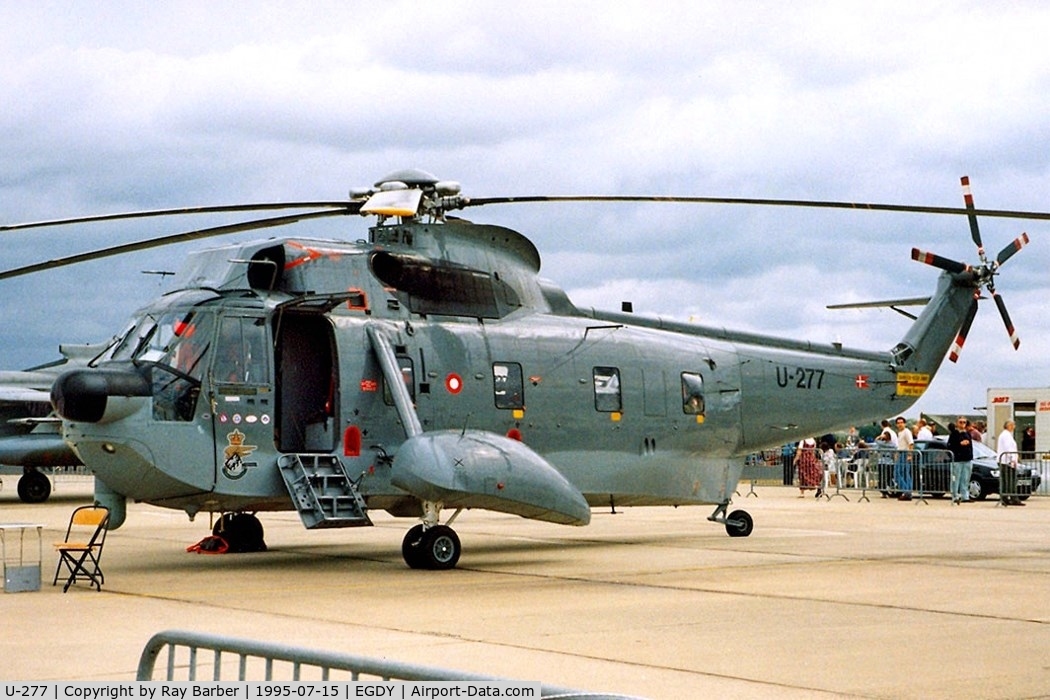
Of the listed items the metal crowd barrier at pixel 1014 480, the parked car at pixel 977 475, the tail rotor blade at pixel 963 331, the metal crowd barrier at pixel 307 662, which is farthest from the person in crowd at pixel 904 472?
the metal crowd barrier at pixel 307 662

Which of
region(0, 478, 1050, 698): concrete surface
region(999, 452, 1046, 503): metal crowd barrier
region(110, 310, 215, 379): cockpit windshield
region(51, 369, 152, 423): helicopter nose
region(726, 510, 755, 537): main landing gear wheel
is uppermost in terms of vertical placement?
region(110, 310, 215, 379): cockpit windshield

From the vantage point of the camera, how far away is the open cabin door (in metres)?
15.8

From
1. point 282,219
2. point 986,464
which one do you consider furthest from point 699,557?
point 986,464

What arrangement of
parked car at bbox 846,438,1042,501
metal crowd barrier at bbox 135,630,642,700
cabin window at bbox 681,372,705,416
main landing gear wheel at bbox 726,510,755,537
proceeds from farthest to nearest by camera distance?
1. parked car at bbox 846,438,1042,501
2. main landing gear wheel at bbox 726,510,755,537
3. cabin window at bbox 681,372,705,416
4. metal crowd barrier at bbox 135,630,642,700

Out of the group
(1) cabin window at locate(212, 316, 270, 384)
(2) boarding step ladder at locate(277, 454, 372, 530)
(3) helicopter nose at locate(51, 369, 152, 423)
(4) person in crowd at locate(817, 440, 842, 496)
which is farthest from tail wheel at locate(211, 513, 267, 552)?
(4) person in crowd at locate(817, 440, 842, 496)

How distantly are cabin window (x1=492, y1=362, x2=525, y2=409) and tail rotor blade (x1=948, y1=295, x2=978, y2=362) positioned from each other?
8.22m

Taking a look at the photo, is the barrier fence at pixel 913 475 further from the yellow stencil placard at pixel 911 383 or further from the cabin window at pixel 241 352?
the cabin window at pixel 241 352

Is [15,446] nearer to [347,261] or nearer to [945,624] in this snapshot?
[347,261]

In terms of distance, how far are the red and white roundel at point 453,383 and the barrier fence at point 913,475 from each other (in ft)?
58.5

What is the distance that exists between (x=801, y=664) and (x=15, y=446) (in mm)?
24649

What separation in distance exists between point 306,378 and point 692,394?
5633 mm

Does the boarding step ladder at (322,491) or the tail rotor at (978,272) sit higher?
the tail rotor at (978,272)

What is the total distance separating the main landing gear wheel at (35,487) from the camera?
32.9m

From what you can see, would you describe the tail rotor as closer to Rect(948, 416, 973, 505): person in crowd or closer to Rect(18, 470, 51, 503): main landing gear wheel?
Rect(948, 416, 973, 505): person in crowd
